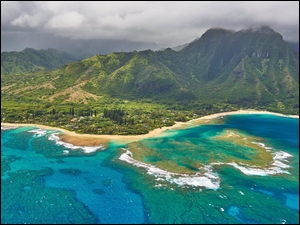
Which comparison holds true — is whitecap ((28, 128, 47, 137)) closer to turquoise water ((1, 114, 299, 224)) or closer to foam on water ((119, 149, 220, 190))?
turquoise water ((1, 114, 299, 224))

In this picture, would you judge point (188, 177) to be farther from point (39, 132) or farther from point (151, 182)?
point (39, 132)

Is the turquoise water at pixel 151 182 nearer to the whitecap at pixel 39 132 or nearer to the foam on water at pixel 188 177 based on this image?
the foam on water at pixel 188 177

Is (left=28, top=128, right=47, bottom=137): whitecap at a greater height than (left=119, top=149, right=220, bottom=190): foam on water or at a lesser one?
greater

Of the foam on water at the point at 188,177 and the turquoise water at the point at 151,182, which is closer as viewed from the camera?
the turquoise water at the point at 151,182

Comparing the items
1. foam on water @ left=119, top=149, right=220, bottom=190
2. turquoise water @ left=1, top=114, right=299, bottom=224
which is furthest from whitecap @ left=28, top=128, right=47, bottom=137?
foam on water @ left=119, top=149, right=220, bottom=190

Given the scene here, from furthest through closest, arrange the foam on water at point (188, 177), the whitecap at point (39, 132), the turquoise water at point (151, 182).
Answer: the whitecap at point (39, 132) → the foam on water at point (188, 177) → the turquoise water at point (151, 182)

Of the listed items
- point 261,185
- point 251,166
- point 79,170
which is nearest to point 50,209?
point 79,170

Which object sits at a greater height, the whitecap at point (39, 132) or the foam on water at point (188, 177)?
the whitecap at point (39, 132)

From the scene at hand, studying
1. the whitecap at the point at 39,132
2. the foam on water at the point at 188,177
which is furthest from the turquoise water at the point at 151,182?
the whitecap at the point at 39,132
